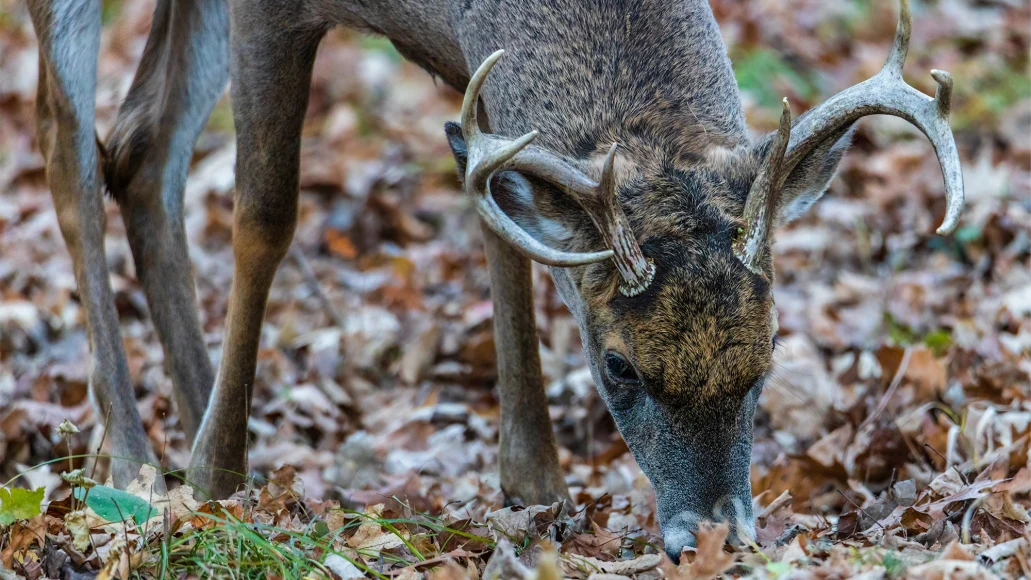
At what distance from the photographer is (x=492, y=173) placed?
3.68 meters

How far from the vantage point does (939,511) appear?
395 cm

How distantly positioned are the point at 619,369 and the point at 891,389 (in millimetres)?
1915

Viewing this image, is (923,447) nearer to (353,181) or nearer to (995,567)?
(995,567)

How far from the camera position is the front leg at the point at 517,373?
5.16 m

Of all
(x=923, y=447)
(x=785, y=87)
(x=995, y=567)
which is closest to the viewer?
(x=995, y=567)

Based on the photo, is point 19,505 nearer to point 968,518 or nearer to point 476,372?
point 968,518

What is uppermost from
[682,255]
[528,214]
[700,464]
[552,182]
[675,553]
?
[552,182]

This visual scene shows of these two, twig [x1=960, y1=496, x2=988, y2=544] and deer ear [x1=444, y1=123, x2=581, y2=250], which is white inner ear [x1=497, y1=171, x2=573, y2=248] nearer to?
deer ear [x1=444, y1=123, x2=581, y2=250]

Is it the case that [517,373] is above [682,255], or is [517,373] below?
below

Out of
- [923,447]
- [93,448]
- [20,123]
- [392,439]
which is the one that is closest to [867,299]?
[923,447]

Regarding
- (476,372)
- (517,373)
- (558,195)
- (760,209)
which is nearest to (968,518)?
(760,209)

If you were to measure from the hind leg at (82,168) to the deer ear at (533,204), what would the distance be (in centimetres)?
205

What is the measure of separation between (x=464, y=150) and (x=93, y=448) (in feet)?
8.76

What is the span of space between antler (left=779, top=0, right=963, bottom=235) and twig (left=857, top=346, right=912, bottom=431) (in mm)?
1696
